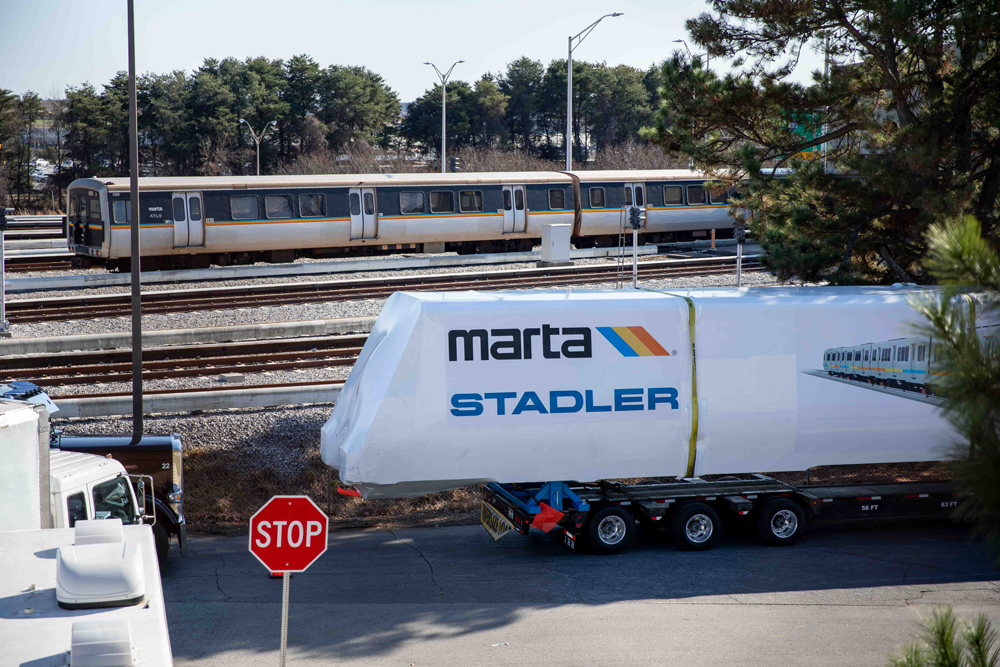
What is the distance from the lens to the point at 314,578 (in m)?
10.8

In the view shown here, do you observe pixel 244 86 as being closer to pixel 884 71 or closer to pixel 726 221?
pixel 726 221

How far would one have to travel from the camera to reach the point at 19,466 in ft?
21.8

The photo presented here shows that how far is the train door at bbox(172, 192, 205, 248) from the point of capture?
2566 cm

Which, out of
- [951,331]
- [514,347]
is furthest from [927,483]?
[951,331]

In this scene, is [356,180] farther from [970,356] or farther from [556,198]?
[970,356]

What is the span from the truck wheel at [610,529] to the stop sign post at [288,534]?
15.3 ft

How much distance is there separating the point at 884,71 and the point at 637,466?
26.0 ft

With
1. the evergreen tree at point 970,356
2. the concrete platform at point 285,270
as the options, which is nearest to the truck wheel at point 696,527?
the evergreen tree at point 970,356

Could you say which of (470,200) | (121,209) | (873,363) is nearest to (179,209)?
(121,209)

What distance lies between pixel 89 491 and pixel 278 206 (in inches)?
739

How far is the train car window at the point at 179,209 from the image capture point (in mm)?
25598

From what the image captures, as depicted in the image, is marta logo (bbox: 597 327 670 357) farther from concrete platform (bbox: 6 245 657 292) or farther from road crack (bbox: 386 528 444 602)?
concrete platform (bbox: 6 245 657 292)

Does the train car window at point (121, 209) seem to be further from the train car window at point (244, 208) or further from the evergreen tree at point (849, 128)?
the evergreen tree at point (849, 128)

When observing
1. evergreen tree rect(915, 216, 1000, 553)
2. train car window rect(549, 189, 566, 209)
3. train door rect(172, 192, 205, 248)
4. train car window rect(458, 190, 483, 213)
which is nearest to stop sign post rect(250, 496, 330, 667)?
evergreen tree rect(915, 216, 1000, 553)
